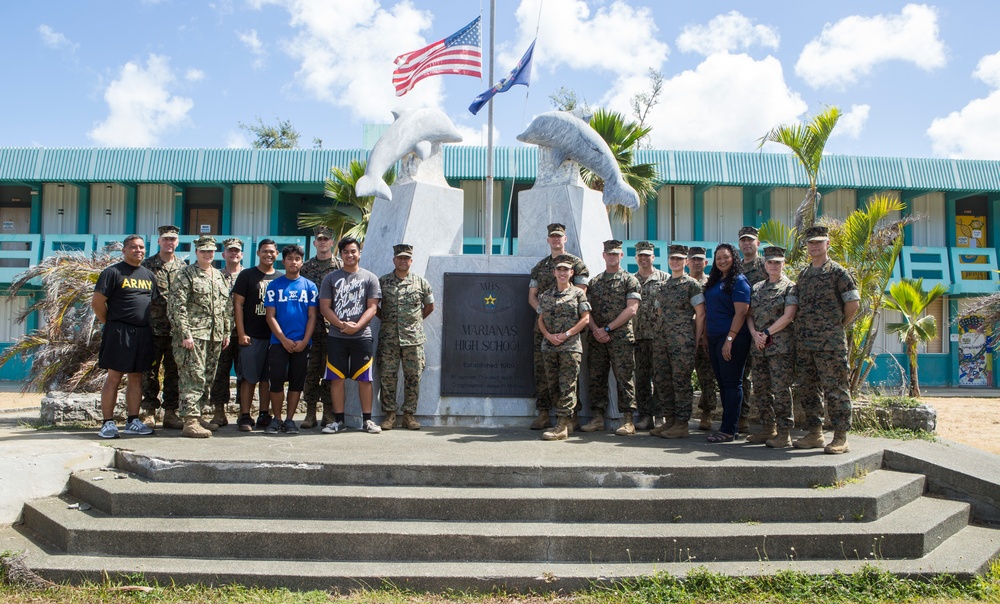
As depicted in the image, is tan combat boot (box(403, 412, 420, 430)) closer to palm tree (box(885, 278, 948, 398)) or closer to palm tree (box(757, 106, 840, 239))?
palm tree (box(757, 106, 840, 239))

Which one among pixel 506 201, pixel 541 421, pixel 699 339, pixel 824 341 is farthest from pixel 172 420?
pixel 506 201

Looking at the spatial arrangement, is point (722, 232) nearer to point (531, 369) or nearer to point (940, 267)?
point (940, 267)

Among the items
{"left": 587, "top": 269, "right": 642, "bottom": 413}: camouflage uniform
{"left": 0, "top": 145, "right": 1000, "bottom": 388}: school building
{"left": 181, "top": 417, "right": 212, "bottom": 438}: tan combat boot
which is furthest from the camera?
{"left": 0, "top": 145, "right": 1000, "bottom": 388}: school building

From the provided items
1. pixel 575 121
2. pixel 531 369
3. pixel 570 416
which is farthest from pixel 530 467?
pixel 575 121

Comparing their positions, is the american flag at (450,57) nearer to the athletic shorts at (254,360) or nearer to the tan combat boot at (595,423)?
the athletic shorts at (254,360)

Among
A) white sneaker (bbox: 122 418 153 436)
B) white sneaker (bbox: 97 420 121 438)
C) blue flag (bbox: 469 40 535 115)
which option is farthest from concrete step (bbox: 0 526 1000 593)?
blue flag (bbox: 469 40 535 115)

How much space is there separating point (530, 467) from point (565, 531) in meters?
0.59

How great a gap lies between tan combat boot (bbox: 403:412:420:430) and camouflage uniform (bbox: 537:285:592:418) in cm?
130

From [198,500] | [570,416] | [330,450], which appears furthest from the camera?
[570,416]

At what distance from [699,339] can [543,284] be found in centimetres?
149

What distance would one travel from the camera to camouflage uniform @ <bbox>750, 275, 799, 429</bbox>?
5.81 meters

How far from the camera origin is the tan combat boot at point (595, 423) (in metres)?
6.52

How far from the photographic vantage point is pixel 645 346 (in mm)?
6785

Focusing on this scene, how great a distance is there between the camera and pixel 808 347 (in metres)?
5.64
